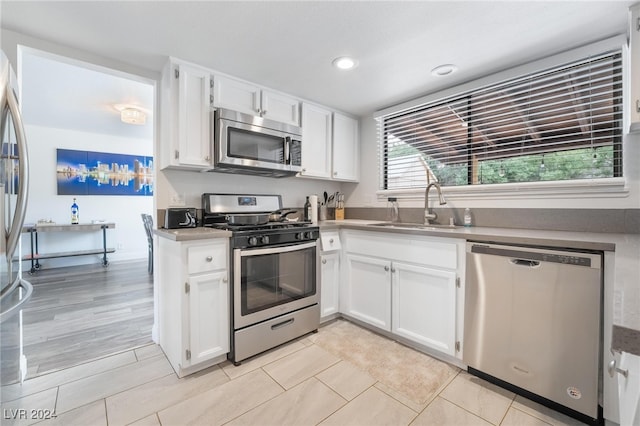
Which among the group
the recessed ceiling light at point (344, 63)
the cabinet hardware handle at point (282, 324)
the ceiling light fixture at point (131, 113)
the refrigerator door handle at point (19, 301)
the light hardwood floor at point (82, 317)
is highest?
the ceiling light fixture at point (131, 113)

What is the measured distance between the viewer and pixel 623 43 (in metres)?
1.72

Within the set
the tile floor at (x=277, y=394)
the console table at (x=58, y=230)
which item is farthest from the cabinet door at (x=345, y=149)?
the console table at (x=58, y=230)

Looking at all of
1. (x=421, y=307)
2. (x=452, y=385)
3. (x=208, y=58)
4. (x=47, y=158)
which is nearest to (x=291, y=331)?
(x=421, y=307)

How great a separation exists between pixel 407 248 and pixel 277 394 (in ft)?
4.26

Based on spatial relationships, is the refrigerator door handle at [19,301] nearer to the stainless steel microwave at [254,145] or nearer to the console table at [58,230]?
the stainless steel microwave at [254,145]

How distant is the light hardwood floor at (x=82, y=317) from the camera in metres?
2.11

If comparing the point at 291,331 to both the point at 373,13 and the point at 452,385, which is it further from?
the point at 373,13

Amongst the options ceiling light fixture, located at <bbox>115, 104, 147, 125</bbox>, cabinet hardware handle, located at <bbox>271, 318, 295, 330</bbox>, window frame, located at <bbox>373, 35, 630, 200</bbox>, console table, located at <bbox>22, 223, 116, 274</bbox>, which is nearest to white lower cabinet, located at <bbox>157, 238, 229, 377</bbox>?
cabinet hardware handle, located at <bbox>271, 318, 295, 330</bbox>

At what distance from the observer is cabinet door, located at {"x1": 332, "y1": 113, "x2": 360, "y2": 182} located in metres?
3.07

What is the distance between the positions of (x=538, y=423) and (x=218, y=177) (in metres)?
2.70

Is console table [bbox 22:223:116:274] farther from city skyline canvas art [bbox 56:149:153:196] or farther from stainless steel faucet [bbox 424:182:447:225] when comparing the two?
stainless steel faucet [bbox 424:182:447:225]

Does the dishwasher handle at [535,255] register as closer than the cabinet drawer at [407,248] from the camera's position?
Yes

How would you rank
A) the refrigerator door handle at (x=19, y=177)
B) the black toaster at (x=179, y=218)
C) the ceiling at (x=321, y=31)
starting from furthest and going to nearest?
1. the black toaster at (x=179, y=218)
2. the ceiling at (x=321, y=31)
3. the refrigerator door handle at (x=19, y=177)

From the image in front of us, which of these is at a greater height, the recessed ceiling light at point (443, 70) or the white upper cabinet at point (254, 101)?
the recessed ceiling light at point (443, 70)
